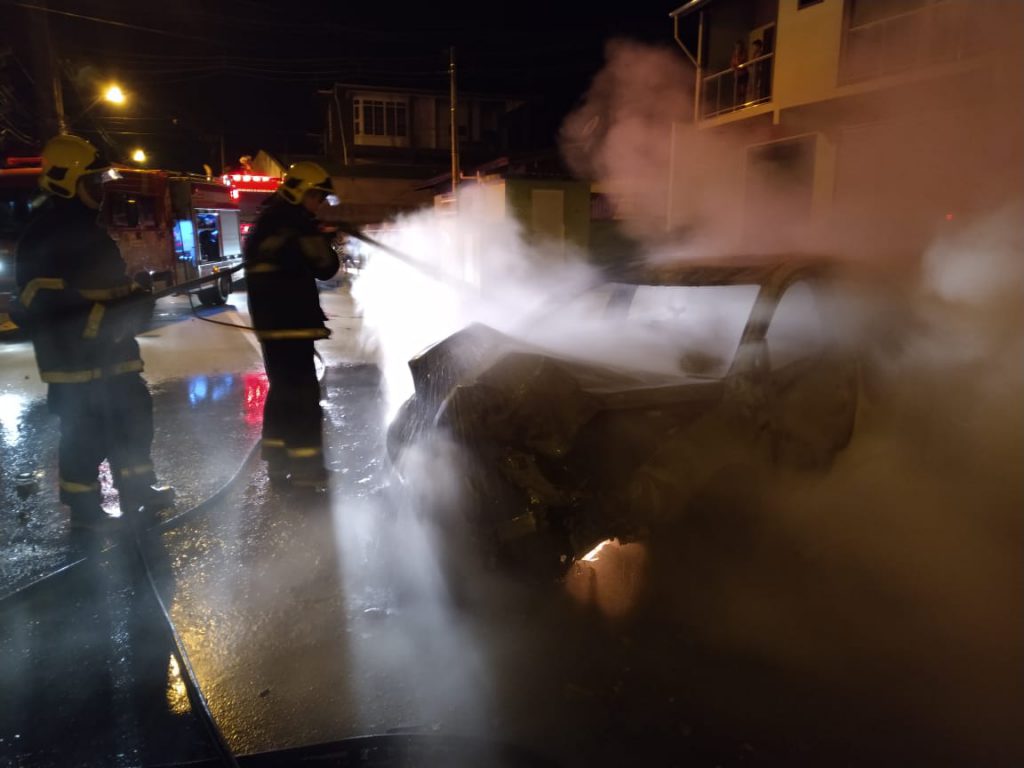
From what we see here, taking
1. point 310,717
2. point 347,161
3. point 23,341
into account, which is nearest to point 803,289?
point 310,717

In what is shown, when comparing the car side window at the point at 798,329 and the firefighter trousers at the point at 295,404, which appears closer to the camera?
the car side window at the point at 798,329

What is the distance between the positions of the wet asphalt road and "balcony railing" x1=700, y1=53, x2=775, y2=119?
41.3ft

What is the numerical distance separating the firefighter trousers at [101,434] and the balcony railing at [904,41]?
9.92 m

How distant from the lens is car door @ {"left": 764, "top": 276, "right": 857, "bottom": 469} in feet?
11.1

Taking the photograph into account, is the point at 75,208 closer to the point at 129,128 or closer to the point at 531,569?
the point at 531,569

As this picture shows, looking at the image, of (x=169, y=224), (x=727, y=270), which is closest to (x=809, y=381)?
(x=727, y=270)

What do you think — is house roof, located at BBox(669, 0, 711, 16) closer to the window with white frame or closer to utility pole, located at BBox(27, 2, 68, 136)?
utility pole, located at BBox(27, 2, 68, 136)

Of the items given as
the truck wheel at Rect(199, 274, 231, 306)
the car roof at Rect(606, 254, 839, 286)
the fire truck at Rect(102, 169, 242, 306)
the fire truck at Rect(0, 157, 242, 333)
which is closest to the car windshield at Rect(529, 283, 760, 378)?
the car roof at Rect(606, 254, 839, 286)

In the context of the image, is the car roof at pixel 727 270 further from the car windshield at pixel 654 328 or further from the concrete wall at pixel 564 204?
the concrete wall at pixel 564 204

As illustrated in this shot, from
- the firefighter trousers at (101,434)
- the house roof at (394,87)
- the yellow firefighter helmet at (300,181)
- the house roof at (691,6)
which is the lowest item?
the firefighter trousers at (101,434)

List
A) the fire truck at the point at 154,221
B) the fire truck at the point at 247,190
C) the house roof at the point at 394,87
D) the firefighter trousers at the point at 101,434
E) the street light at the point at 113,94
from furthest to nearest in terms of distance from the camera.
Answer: the house roof at the point at 394,87, the fire truck at the point at 247,190, the street light at the point at 113,94, the fire truck at the point at 154,221, the firefighter trousers at the point at 101,434

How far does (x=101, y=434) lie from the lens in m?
3.55

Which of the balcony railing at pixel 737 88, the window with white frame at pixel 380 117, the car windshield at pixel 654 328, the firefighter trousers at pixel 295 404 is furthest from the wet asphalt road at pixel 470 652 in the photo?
the window with white frame at pixel 380 117

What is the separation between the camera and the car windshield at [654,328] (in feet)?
11.4
